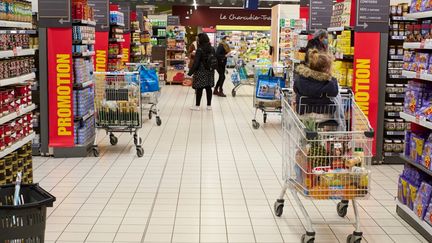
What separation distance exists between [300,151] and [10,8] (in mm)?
2788

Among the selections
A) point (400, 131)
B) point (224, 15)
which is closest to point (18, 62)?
point (400, 131)

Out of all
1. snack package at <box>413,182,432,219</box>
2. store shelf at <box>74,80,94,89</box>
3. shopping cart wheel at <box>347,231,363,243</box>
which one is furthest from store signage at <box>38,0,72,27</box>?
snack package at <box>413,182,432,219</box>

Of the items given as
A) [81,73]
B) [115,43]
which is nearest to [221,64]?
[115,43]

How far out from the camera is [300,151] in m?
4.79

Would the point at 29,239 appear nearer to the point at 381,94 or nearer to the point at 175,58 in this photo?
the point at 381,94

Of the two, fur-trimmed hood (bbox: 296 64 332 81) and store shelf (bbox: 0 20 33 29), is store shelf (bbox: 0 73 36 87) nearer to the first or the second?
store shelf (bbox: 0 20 33 29)

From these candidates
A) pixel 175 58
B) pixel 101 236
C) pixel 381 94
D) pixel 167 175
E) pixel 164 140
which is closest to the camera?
pixel 101 236

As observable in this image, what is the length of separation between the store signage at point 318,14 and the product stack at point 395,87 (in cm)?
367

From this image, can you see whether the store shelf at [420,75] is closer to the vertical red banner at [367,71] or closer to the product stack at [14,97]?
the vertical red banner at [367,71]

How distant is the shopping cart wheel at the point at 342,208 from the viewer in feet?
17.6

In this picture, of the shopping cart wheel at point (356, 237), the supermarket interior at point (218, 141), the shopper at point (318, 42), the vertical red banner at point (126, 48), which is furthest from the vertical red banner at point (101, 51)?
the shopping cart wheel at point (356, 237)

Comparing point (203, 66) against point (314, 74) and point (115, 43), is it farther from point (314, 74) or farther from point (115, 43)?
point (314, 74)

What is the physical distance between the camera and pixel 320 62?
199 inches

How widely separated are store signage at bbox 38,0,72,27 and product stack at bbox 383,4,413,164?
169 inches
